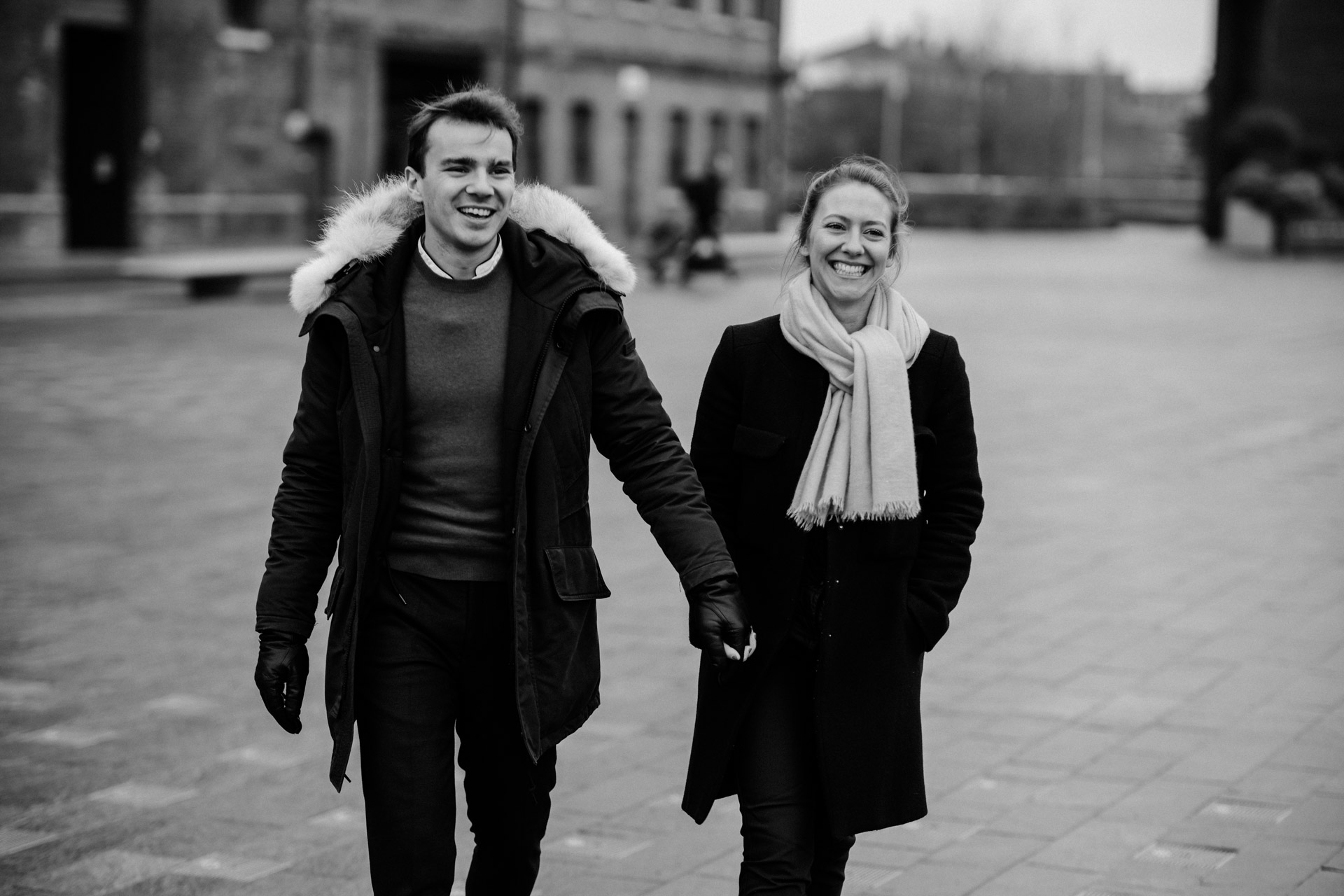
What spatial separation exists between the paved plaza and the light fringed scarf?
1325 mm

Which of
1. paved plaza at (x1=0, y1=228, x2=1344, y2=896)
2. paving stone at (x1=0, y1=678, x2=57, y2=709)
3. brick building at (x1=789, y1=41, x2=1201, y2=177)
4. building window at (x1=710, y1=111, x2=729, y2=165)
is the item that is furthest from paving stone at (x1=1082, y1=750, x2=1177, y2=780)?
brick building at (x1=789, y1=41, x2=1201, y2=177)

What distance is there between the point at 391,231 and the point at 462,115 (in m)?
0.27

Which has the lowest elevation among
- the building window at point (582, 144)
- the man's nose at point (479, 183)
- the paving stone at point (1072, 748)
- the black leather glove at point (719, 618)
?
the paving stone at point (1072, 748)

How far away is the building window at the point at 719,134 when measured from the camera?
47.2 meters

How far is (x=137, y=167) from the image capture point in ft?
101

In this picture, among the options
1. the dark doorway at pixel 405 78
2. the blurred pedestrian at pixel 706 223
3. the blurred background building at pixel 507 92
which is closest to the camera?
the blurred pedestrian at pixel 706 223

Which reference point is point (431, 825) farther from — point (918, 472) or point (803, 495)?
point (918, 472)

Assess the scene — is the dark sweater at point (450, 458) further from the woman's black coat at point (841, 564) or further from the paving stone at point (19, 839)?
the paving stone at point (19, 839)

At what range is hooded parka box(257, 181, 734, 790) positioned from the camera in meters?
3.41

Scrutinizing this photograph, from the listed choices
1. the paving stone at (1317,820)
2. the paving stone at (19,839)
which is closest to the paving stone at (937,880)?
the paving stone at (1317,820)

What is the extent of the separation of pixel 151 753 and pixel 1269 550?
534cm

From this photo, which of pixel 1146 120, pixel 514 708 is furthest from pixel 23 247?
pixel 1146 120

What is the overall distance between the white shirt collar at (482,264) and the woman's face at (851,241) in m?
0.62

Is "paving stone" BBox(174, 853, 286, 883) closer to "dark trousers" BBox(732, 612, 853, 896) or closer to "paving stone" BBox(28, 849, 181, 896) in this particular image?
"paving stone" BBox(28, 849, 181, 896)
